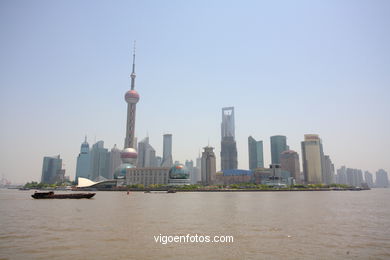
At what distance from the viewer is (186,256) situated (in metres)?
21.7

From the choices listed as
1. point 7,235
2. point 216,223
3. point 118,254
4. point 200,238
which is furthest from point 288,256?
point 7,235

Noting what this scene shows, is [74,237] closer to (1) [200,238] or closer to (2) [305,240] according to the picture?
(1) [200,238]

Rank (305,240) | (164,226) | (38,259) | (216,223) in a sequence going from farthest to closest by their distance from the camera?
(216,223) → (164,226) → (305,240) → (38,259)

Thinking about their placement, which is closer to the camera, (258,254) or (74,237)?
(258,254)

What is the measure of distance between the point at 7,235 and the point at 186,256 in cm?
2069

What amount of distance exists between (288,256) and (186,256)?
26.5 feet

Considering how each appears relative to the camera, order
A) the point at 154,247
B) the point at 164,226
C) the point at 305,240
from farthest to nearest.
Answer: the point at 164,226 < the point at 305,240 < the point at 154,247

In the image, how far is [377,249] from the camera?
24.7 meters

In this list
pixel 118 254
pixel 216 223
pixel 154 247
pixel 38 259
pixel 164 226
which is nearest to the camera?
pixel 38 259

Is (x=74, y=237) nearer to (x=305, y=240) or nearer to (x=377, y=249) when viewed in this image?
(x=305, y=240)

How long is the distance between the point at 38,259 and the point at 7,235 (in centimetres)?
1188

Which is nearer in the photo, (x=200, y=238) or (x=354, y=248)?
(x=354, y=248)

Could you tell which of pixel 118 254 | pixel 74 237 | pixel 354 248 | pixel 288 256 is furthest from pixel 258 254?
pixel 74 237

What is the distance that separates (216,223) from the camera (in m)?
37.8
